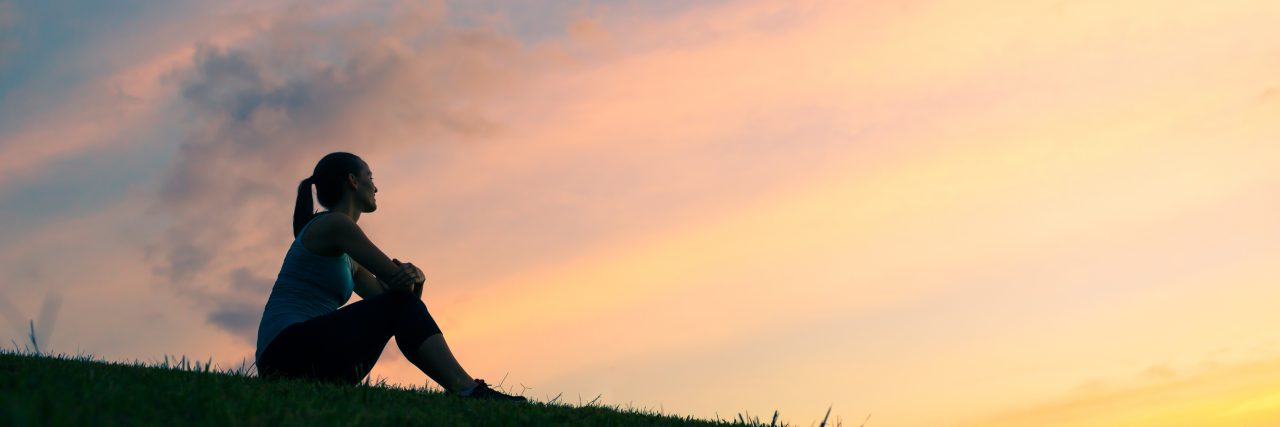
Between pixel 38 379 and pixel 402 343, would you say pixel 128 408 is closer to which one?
pixel 38 379

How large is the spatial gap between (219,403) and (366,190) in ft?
11.2

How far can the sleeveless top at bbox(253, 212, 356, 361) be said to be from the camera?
888 centimetres

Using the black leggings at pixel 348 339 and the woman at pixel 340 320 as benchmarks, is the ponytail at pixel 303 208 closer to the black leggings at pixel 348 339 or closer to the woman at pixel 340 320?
the woman at pixel 340 320

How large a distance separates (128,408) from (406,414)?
5.13 ft

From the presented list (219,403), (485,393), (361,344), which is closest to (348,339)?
(361,344)

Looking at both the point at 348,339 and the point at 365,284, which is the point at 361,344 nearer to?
the point at 348,339

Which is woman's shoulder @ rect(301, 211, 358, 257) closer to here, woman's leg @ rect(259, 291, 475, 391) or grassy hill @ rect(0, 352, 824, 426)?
woman's leg @ rect(259, 291, 475, 391)

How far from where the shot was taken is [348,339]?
866 centimetres

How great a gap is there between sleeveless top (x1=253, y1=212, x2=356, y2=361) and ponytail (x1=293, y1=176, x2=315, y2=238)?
0.10 metres

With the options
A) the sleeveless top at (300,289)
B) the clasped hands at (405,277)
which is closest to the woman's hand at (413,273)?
the clasped hands at (405,277)

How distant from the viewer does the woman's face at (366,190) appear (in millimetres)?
9477

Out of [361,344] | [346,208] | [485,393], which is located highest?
[346,208]

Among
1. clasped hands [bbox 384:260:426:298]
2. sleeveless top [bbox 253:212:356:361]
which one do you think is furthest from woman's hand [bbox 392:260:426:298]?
sleeveless top [bbox 253:212:356:361]

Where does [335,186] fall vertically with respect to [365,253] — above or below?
above
